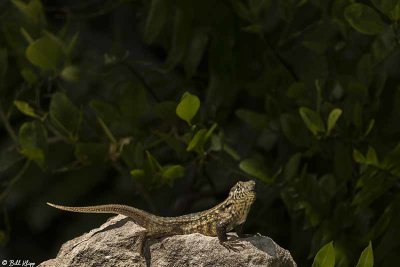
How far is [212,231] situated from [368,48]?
1.07m

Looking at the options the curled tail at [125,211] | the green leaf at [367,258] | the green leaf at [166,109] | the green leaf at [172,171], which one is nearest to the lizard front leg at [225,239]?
the curled tail at [125,211]

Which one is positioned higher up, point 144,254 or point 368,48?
point 144,254

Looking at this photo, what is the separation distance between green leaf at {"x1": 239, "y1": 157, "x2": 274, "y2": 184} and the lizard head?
482mm

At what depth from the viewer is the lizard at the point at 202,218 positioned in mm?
2279

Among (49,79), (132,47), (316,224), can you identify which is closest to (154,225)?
(316,224)

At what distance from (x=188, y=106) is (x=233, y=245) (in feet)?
1.79

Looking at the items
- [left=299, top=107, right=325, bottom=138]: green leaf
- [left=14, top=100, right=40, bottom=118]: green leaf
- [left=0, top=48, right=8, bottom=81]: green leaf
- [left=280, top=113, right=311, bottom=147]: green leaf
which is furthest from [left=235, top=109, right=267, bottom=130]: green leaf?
[left=0, top=48, right=8, bottom=81]: green leaf

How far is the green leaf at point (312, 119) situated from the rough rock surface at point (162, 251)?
2.08 feet

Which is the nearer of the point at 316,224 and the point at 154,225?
the point at 154,225

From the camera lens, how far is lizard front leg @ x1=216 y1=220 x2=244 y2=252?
2193mm

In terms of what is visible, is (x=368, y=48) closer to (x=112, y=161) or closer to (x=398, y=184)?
(x=398, y=184)

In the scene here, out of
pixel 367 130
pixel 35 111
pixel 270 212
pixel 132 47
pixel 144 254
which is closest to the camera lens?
pixel 144 254

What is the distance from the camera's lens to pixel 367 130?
9.38 feet

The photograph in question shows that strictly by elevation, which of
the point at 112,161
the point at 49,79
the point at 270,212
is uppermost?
the point at 49,79
